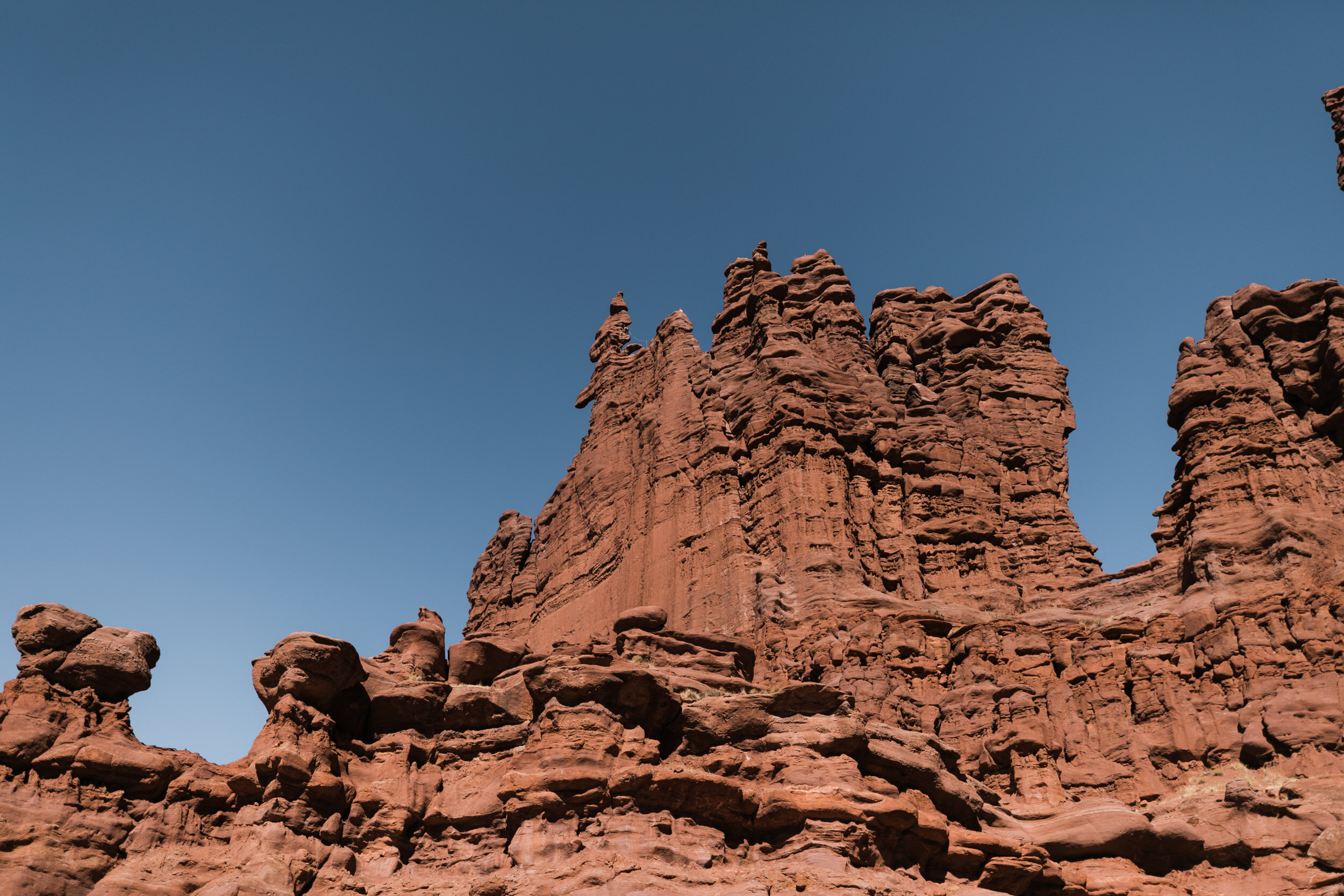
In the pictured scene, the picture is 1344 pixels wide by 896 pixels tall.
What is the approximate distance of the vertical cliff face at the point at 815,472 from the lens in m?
45.4

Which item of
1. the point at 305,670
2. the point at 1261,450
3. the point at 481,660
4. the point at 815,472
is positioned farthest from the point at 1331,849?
the point at 305,670

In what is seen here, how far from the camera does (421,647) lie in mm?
33688

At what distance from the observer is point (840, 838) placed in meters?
24.2

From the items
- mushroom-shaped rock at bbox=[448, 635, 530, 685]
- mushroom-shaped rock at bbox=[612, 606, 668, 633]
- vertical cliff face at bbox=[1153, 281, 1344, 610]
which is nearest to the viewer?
mushroom-shaped rock at bbox=[448, 635, 530, 685]

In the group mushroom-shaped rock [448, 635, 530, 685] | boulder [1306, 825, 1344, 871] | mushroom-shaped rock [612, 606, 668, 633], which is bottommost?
boulder [1306, 825, 1344, 871]

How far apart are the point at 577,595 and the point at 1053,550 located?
22931 mm

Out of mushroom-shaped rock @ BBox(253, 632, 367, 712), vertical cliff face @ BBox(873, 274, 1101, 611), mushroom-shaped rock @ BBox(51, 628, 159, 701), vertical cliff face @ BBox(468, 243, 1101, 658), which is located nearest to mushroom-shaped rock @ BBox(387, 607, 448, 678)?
mushroom-shaped rock @ BBox(253, 632, 367, 712)

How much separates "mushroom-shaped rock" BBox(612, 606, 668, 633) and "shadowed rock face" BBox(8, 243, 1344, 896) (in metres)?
0.18

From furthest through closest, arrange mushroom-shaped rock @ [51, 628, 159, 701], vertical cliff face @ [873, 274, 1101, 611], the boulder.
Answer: vertical cliff face @ [873, 274, 1101, 611] → the boulder → mushroom-shaped rock @ [51, 628, 159, 701]

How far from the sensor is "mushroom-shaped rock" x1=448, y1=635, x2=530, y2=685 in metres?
32.9

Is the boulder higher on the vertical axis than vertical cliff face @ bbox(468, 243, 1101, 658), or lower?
lower

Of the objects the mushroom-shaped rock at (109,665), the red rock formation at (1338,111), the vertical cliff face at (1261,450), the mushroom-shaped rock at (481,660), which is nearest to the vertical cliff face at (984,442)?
the vertical cliff face at (1261,450)

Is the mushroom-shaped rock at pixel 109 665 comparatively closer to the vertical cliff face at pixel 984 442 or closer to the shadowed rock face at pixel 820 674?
the shadowed rock face at pixel 820 674

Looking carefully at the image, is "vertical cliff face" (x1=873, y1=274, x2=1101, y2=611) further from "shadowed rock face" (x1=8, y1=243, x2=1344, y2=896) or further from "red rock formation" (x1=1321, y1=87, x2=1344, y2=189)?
"red rock formation" (x1=1321, y1=87, x2=1344, y2=189)
